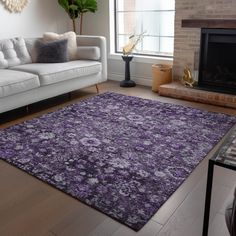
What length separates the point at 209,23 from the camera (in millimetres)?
3629

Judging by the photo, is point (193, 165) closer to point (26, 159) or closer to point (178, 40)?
point (26, 159)

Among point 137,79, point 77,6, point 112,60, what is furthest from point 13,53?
point 137,79

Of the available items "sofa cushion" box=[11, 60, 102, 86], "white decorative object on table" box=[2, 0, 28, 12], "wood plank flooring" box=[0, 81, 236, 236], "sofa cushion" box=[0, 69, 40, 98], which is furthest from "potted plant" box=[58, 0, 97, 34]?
"wood plank flooring" box=[0, 81, 236, 236]

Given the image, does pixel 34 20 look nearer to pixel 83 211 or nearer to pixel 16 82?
pixel 16 82

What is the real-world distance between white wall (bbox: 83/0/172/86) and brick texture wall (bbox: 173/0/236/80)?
1.04 feet

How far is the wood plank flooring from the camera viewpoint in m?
1.61

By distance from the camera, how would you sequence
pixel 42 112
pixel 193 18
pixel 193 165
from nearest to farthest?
pixel 193 165, pixel 42 112, pixel 193 18

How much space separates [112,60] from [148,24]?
2.71 feet

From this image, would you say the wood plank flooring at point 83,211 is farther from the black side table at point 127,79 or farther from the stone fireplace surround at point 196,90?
the black side table at point 127,79

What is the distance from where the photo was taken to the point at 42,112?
349 cm

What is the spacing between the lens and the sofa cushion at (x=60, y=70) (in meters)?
3.36

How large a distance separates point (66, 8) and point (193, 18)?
1.98 m

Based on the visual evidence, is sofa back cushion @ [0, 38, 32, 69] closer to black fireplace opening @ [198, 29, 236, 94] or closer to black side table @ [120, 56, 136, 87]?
black side table @ [120, 56, 136, 87]

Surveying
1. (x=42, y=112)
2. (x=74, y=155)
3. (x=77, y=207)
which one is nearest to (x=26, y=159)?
(x=74, y=155)
